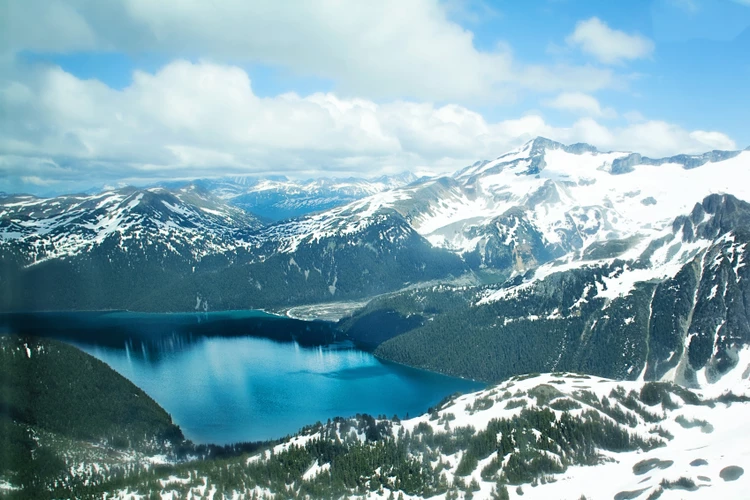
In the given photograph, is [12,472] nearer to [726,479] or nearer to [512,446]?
[512,446]

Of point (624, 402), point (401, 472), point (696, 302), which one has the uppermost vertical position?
point (696, 302)

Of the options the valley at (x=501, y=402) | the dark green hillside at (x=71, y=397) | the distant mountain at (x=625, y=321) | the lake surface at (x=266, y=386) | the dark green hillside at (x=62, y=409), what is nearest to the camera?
the valley at (x=501, y=402)

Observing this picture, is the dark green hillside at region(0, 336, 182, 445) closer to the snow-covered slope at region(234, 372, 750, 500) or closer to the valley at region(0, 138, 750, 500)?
the valley at region(0, 138, 750, 500)

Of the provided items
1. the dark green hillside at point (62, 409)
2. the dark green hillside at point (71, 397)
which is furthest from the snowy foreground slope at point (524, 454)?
the dark green hillside at point (71, 397)

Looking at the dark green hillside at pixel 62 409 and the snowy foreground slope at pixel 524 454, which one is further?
the dark green hillside at pixel 62 409

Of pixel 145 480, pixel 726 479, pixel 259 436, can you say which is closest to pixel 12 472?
pixel 145 480

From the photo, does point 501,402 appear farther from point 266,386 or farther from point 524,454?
point 266,386

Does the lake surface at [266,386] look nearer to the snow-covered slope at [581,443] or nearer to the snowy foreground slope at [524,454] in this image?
the snowy foreground slope at [524,454]

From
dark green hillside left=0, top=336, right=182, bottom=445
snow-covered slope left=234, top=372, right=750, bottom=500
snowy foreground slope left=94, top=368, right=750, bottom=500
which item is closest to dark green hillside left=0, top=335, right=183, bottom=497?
dark green hillside left=0, top=336, right=182, bottom=445

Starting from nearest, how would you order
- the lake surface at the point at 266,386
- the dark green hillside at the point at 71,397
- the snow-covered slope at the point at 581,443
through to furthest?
the snow-covered slope at the point at 581,443 → the dark green hillside at the point at 71,397 → the lake surface at the point at 266,386
